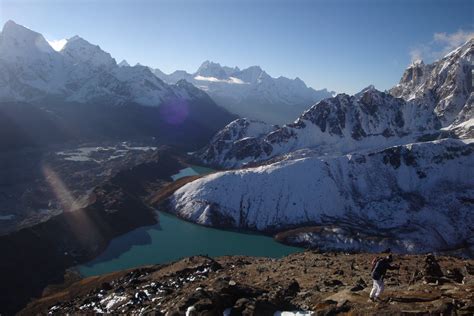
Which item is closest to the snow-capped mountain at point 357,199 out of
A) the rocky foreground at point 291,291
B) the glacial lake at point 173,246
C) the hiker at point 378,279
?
the glacial lake at point 173,246

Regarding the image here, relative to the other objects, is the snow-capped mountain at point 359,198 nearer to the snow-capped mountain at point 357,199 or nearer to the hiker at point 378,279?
the snow-capped mountain at point 357,199

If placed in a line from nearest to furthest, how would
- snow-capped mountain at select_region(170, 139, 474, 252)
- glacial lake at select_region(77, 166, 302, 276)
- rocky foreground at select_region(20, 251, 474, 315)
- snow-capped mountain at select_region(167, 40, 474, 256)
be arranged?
rocky foreground at select_region(20, 251, 474, 315) < glacial lake at select_region(77, 166, 302, 276) < snow-capped mountain at select_region(167, 40, 474, 256) < snow-capped mountain at select_region(170, 139, 474, 252)

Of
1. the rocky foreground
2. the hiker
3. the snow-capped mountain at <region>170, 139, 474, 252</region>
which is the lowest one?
the snow-capped mountain at <region>170, 139, 474, 252</region>

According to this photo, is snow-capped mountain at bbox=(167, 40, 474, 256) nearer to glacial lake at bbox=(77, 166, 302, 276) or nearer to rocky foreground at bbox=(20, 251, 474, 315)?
glacial lake at bbox=(77, 166, 302, 276)

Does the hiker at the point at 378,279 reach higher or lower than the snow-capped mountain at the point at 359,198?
higher

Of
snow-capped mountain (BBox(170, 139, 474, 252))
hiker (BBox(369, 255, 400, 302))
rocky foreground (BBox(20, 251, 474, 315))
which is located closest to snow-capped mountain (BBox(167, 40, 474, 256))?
snow-capped mountain (BBox(170, 139, 474, 252))

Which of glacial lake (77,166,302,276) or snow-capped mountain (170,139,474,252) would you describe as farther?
snow-capped mountain (170,139,474,252)
